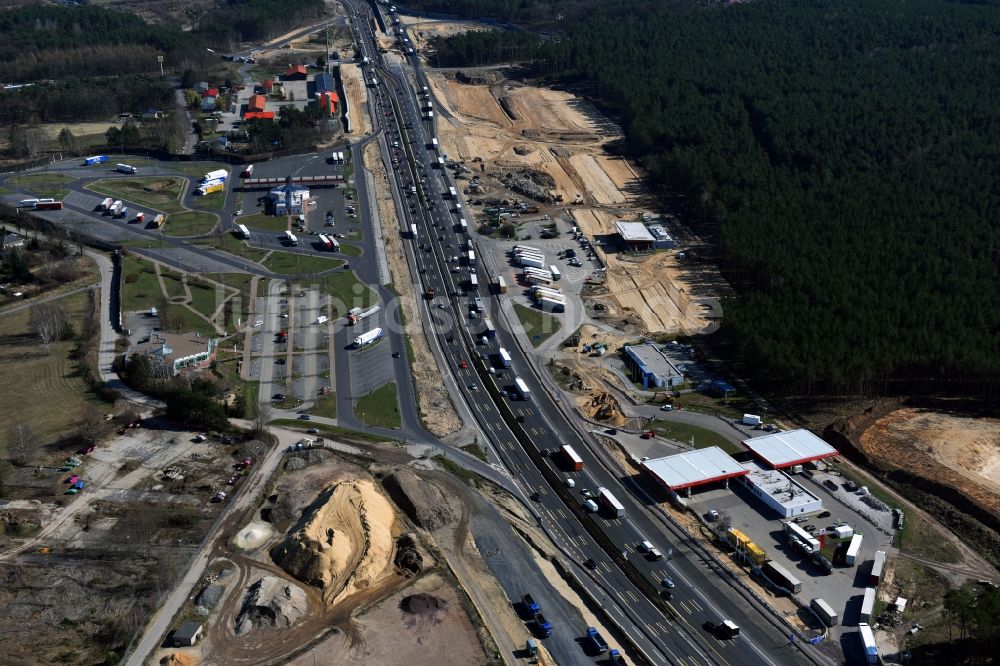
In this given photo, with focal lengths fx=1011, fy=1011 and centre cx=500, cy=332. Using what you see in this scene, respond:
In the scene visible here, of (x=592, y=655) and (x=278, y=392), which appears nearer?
(x=592, y=655)

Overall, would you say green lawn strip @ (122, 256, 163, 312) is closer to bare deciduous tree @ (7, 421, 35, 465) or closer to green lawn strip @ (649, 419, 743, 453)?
bare deciduous tree @ (7, 421, 35, 465)

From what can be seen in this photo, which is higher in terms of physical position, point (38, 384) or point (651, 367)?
point (38, 384)

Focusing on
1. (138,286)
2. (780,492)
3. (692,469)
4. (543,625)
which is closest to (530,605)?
(543,625)

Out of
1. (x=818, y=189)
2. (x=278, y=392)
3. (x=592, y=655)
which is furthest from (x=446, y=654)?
(x=818, y=189)

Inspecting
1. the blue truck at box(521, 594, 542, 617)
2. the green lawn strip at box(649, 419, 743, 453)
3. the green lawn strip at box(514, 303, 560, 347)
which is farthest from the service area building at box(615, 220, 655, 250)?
the blue truck at box(521, 594, 542, 617)

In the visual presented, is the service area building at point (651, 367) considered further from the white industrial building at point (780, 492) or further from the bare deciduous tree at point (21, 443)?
the bare deciduous tree at point (21, 443)

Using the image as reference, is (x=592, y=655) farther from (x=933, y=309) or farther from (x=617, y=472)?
(x=933, y=309)

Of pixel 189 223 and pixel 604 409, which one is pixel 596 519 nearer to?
pixel 604 409
